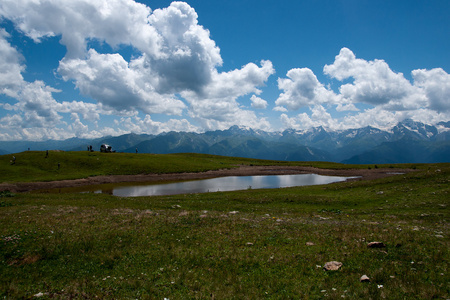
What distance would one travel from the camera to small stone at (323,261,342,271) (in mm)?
11414

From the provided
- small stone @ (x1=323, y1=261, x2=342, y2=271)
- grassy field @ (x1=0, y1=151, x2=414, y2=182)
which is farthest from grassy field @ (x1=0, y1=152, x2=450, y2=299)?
grassy field @ (x1=0, y1=151, x2=414, y2=182)

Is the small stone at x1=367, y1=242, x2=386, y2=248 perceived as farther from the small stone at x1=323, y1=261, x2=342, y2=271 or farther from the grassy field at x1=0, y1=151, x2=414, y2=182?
the grassy field at x1=0, y1=151, x2=414, y2=182

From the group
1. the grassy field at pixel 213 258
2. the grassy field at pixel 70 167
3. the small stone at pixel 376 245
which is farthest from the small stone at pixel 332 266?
the grassy field at pixel 70 167

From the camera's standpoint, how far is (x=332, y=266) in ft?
37.9

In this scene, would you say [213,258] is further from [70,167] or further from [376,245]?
[70,167]

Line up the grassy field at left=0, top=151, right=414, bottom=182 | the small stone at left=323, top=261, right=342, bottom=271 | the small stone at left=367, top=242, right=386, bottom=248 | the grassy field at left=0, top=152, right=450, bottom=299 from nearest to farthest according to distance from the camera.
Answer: the grassy field at left=0, top=152, right=450, bottom=299 → the small stone at left=323, top=261, right=342, bottom=271 → the small stone at left=367, top=242, right=386, bottom=248 → the grassy field at left=0, top=151, right=414, bottom=182

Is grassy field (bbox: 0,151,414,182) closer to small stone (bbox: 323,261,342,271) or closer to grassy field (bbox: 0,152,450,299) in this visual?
grassy field (bbox: 0,152,450,299)

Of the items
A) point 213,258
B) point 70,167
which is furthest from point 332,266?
point 70,167

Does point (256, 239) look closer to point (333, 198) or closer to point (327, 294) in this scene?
point (327, 294)

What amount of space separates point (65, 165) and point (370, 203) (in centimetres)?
9830

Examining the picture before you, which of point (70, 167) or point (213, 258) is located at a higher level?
point (70, 167)

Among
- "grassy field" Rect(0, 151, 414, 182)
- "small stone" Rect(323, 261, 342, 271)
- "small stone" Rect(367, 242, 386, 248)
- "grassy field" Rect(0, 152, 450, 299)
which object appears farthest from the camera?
"grassy field" Rect(0, 151, 414, 182)

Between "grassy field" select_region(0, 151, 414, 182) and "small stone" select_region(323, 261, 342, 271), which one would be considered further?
"grassy field" select_region(0, 151, 414, 182)

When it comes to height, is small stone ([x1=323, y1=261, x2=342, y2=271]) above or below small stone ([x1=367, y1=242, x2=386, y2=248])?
below
